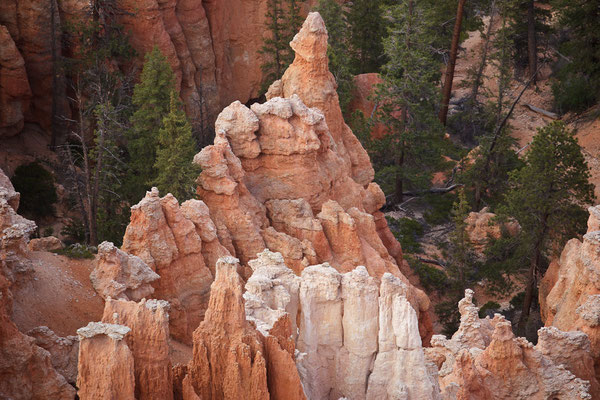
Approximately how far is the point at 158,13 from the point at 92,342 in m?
31.8

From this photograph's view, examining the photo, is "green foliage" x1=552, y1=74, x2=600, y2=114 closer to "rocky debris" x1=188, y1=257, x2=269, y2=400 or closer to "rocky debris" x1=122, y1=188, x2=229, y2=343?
"rocky debris" x1=122, y1=188, x2=229, y2=343

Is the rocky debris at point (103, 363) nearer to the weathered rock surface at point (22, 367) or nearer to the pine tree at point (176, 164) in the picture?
the weathered rock surface at point (22, 367)

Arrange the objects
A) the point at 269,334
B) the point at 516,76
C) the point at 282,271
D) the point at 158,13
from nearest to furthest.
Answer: the point at 269,334, the point at 282,271, the point at 158,13, the point at 516,76

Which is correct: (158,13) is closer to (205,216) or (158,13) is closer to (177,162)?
(177,162)

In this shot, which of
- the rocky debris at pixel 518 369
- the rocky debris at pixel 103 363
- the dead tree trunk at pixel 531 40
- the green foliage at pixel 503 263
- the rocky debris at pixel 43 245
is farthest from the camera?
the dead tree trunk at pixel 531 40

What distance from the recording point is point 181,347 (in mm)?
23250

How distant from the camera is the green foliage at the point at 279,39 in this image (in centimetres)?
4578

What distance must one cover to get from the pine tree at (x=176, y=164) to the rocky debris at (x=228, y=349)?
10224 millimetres

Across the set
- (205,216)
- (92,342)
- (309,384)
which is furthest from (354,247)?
(92,342)

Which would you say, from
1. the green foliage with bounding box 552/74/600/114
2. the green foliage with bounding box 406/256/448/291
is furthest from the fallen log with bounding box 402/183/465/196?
the green foliage with bounding box 406/256/448/291

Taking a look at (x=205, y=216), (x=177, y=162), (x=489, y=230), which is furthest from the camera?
(x=489, y=230)

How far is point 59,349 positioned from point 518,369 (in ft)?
34.9

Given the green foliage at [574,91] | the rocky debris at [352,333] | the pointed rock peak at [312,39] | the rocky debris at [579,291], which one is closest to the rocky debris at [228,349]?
the rocky debris at [352,333]

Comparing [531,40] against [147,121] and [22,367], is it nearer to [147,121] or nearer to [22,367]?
[147,121]
